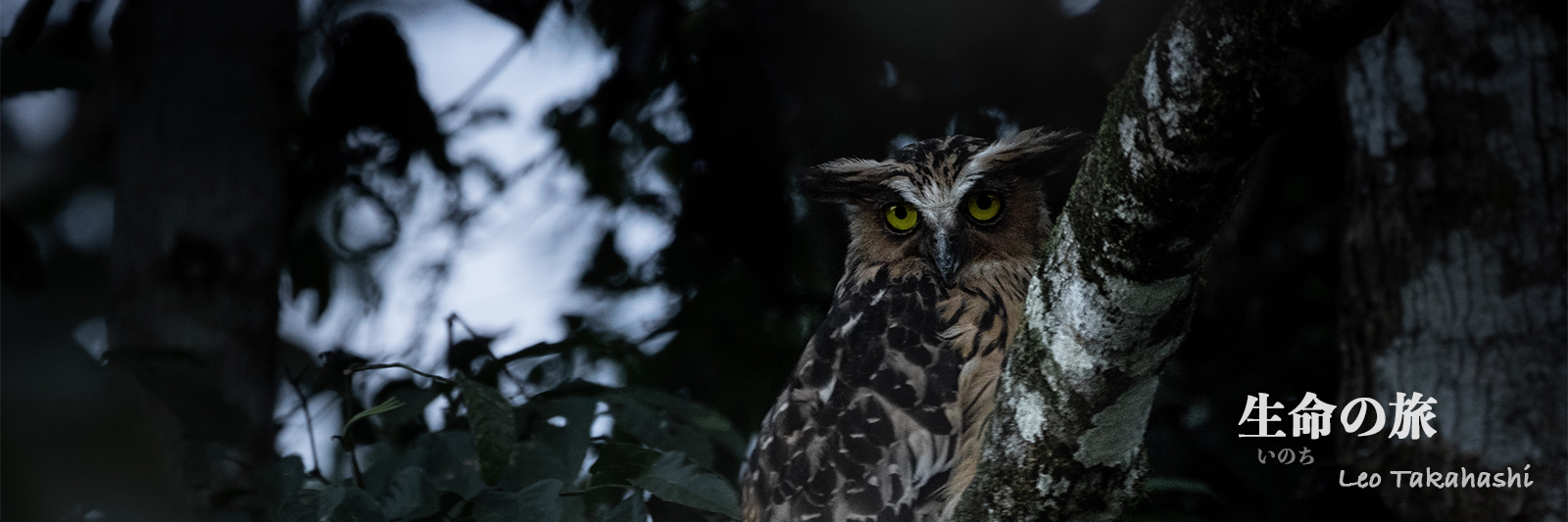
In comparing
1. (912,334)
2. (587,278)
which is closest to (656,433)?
(912,334)

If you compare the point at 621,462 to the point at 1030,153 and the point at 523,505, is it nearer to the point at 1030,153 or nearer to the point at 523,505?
the point at 523,505

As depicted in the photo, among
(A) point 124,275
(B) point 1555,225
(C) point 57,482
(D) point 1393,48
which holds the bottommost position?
(A) point 124,275

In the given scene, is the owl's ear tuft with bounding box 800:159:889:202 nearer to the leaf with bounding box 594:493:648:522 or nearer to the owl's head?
the owl's head

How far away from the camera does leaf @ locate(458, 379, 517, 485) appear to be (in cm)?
117

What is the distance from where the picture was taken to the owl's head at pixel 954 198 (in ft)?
4.33

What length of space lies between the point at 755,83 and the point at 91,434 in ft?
4.25

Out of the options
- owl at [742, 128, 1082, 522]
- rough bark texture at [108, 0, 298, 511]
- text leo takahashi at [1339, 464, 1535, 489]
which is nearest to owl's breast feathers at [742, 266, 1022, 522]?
owl at [742, 128, 1082, 522]

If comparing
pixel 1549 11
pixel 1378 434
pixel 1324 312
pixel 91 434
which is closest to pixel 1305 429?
pixel 1378 434

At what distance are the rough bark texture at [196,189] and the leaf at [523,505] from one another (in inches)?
33.6

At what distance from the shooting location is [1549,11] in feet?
7.97

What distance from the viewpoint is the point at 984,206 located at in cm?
137

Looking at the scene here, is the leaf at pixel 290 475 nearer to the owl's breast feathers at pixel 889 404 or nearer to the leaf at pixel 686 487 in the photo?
the leaf at pixel 686 487

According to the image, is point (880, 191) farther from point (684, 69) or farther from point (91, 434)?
point (91, 434)

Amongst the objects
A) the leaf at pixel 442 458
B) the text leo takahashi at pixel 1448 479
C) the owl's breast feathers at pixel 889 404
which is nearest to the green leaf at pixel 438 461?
the leaf at pixel 442 458
